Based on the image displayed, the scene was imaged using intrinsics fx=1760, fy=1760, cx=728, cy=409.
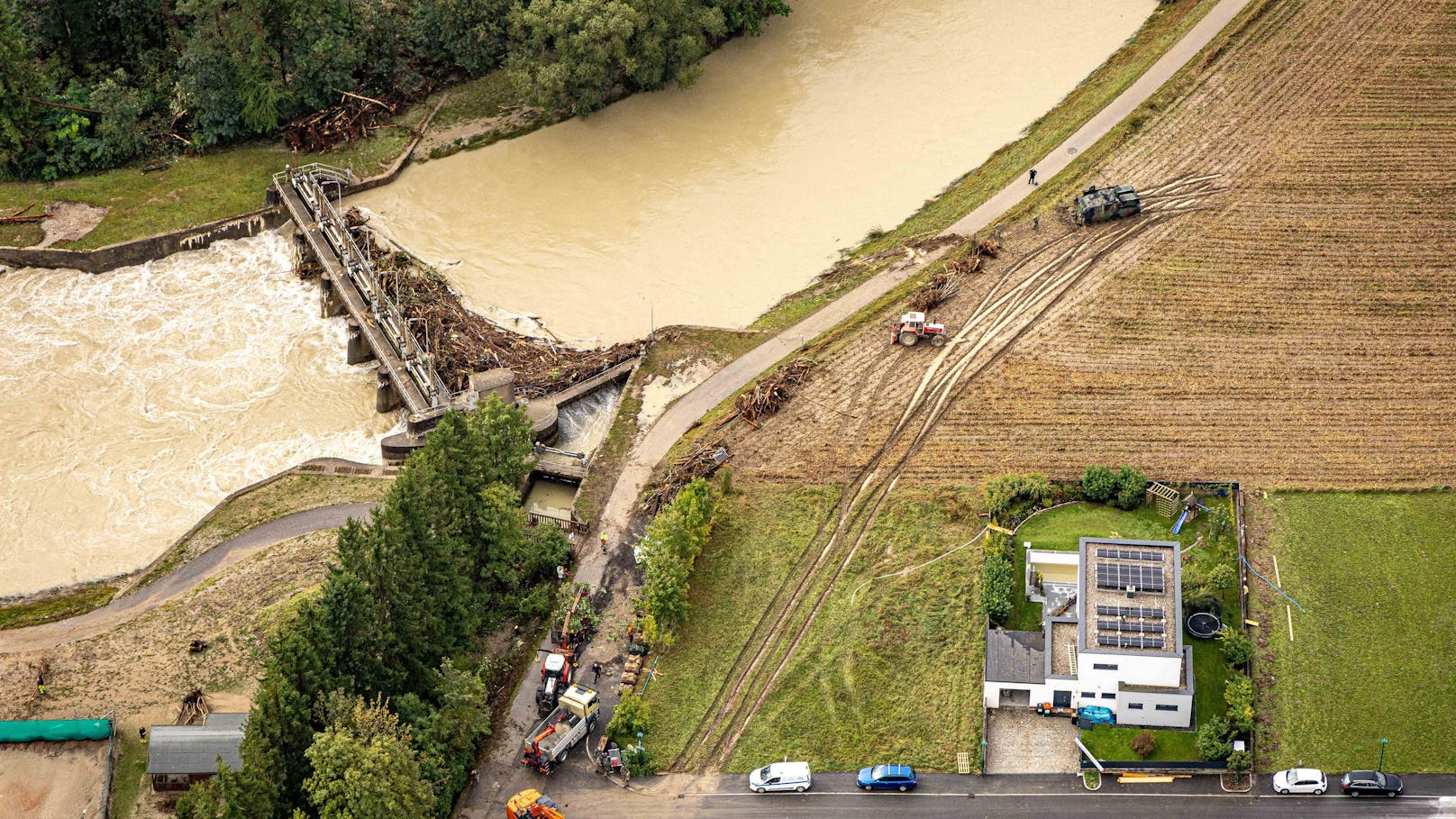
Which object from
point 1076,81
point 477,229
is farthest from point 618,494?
point 1076,81

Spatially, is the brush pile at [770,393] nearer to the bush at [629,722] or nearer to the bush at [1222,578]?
the bush at [629,722]

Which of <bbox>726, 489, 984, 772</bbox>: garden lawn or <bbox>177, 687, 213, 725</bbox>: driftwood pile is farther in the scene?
<bbox>177, 687, 213, 725</bbox>: driftwood pile

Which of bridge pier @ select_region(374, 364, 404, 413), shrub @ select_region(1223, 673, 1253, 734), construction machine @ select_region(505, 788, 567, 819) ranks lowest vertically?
construction machine @ select_region(505, 788, 567, 819)

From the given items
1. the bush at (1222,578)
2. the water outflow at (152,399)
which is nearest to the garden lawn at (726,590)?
the bush at (1222,578)

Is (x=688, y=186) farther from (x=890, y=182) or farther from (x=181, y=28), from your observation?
(x=181, y=28)

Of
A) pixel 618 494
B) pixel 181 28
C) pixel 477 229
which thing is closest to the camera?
pixel 618 494

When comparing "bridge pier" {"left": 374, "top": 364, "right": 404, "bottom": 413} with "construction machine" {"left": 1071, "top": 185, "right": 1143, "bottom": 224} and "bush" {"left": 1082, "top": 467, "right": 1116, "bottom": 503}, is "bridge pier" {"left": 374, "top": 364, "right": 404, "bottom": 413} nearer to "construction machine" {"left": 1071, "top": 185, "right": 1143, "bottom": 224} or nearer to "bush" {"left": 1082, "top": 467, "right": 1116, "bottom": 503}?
"bush" {"left": 1082, "top": 467, "right": 1116, "bottom": 503}

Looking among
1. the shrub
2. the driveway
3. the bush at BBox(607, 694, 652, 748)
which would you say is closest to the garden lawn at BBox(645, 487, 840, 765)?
the bush at BBox(607, 694, 652, 748)
